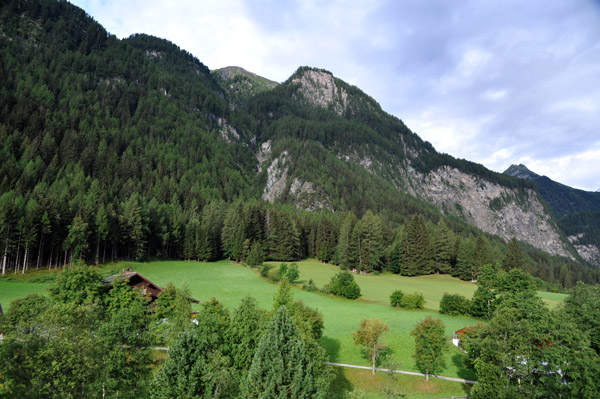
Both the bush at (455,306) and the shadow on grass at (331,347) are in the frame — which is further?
the bush at (455,306)

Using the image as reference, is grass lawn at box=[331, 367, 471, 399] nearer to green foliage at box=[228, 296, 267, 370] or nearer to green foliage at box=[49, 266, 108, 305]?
green foliage at box=[228, 296, 267, 370]

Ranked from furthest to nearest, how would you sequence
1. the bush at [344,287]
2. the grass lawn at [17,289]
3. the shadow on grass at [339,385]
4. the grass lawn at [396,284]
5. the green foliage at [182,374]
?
the grass lawn at [396,284], the bush at [344,287], the grass lawn at [17,289], the shadow on grass at [339,385], the green foliage at [182,374]

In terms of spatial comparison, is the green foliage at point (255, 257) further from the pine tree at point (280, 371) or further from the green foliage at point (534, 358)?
the pine tree at point (280, 371)

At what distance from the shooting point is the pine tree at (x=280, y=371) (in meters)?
16.2

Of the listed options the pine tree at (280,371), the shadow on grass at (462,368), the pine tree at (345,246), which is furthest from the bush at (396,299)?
the pine tree at (280,371)

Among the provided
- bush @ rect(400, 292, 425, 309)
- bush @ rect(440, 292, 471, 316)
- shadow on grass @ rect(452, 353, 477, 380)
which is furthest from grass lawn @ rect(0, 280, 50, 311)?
bush @ rect(440, 292, 471, 316)

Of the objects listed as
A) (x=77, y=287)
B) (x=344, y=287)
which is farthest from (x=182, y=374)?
(x=344, y=287)

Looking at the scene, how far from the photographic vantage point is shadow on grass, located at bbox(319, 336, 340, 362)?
3731 cm

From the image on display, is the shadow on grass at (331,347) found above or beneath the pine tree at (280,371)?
beneath

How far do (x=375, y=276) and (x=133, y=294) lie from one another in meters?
70.0

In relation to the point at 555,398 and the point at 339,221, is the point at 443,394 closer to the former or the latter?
the point at 555,398

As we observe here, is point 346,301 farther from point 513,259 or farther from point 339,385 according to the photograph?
point 513,259

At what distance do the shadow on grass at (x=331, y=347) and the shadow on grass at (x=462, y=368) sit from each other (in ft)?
45.8

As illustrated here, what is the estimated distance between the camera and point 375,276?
A: 296 feet
